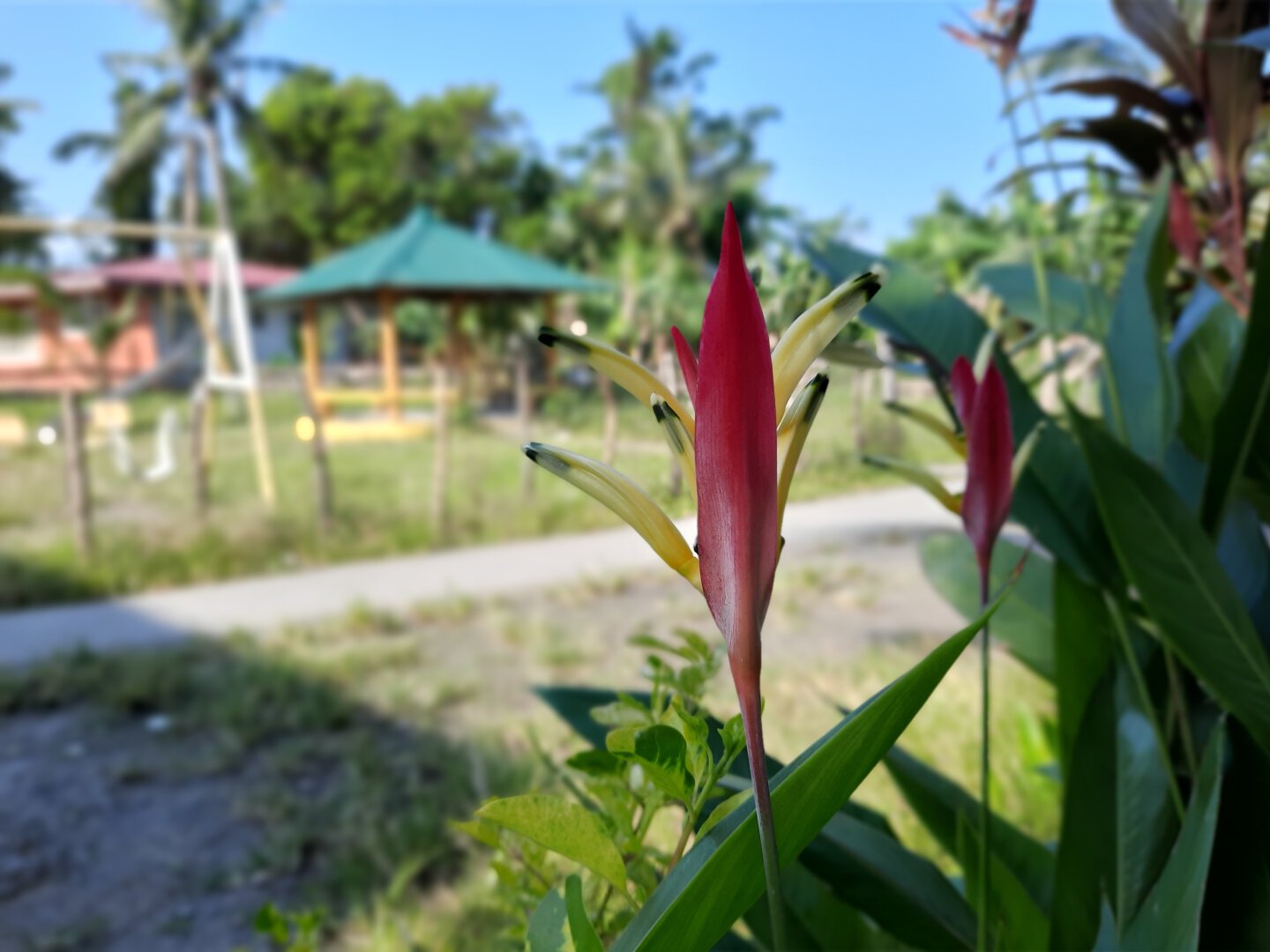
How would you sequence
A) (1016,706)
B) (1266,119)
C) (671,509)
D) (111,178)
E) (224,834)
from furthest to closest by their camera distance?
(111,178), (224,834), (1016,706), (1266,119), (671,509)

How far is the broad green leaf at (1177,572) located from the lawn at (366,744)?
377mm

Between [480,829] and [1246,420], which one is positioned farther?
[1246,420]

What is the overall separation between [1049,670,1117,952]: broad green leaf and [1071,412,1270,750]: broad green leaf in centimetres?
10

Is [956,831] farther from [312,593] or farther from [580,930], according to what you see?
[312,593]

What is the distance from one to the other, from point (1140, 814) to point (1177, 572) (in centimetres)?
16

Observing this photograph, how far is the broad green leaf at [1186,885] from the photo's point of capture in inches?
17.9

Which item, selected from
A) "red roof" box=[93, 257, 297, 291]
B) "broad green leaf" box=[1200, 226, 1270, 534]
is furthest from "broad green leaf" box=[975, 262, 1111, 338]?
"red roof" box=[93, 257, 297, 291]

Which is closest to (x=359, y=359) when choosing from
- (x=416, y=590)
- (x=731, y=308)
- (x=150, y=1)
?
(x=150, y=1)

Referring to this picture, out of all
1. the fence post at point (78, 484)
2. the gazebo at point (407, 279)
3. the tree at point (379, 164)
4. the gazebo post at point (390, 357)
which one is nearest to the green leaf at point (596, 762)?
the fence post at point (78, 484)

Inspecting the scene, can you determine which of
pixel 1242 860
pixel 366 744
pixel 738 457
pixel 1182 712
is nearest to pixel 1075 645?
pixel 1182 712

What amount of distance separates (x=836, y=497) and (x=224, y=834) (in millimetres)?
1680

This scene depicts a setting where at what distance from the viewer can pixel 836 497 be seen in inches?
48.3

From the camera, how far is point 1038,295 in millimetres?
1045

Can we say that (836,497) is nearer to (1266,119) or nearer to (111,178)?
(1266,119)
